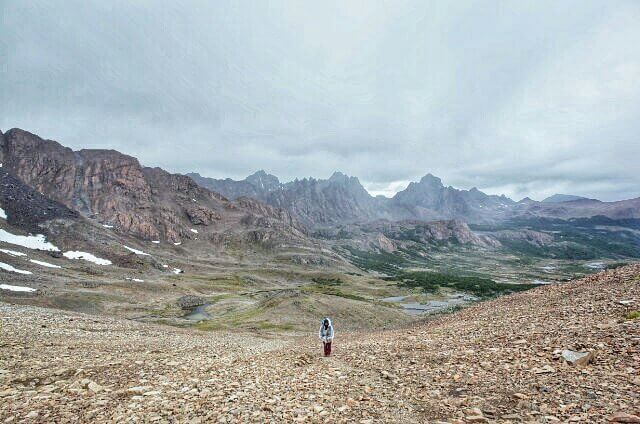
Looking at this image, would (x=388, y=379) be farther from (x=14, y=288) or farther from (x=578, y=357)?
(x=14, y=288)

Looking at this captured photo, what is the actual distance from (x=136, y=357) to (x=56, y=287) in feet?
393

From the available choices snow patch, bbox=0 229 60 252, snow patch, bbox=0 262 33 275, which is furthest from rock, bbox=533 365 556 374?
snow patch, bbox=0 229 60 252

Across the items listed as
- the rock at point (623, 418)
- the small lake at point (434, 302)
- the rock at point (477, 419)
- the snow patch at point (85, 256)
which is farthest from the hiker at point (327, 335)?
the snow patch at point (85, 256)

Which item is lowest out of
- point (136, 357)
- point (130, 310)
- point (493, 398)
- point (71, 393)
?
point (130, 310)

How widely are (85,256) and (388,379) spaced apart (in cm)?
22498

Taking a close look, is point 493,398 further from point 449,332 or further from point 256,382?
point 449,332

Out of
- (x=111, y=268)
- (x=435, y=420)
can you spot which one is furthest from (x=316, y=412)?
(x=111, y=268)

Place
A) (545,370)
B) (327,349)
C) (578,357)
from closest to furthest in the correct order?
(545,370) → (578,357) → (327,349)

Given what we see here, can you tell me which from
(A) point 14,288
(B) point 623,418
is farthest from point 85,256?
(B) point 623,418

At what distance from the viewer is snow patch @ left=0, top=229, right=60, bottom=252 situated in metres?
180

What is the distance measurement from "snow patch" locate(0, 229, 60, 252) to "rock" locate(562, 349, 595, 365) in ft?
→ 760

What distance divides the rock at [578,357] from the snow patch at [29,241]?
232 m

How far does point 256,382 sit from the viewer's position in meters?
16.5

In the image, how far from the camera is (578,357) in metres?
13.9
